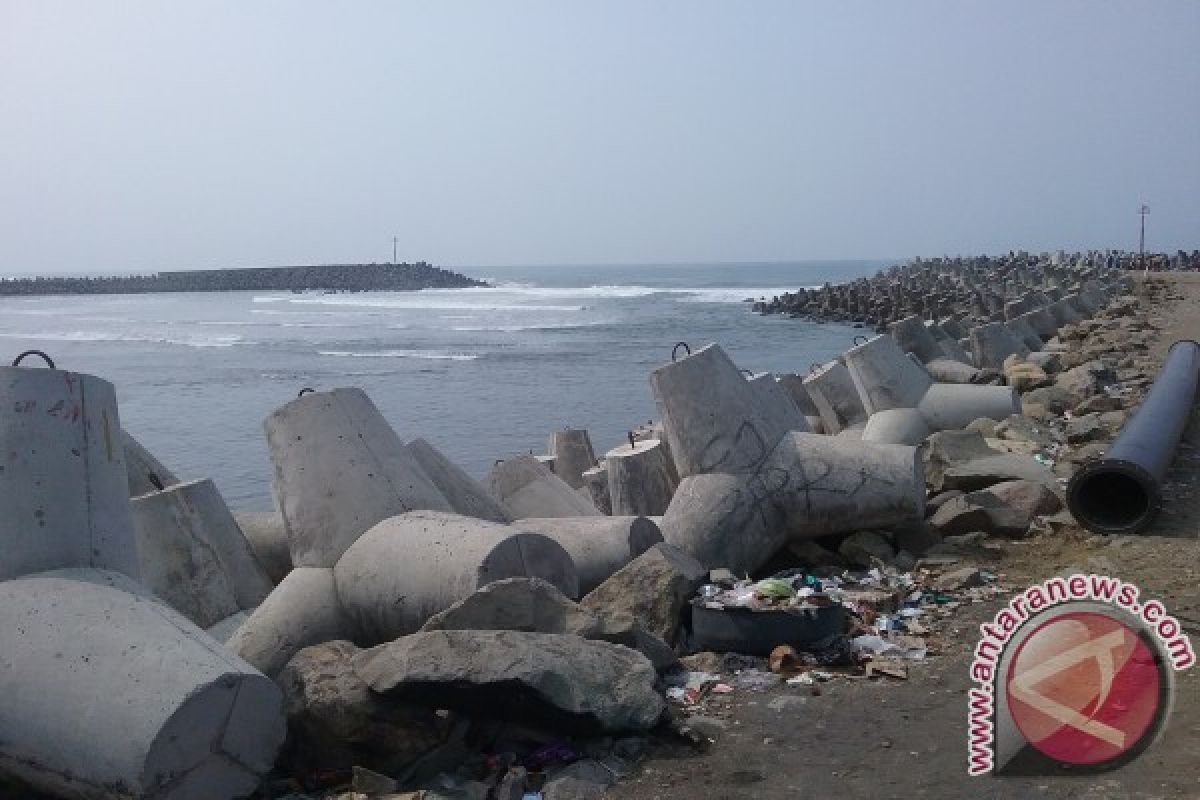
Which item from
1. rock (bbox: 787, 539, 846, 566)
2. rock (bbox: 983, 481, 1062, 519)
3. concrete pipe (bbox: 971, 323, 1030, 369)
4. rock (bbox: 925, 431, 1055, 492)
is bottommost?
rock (bbox: 787, 539, 846, 566)

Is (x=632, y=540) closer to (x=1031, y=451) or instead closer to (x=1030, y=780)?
(x=1030, y=780)

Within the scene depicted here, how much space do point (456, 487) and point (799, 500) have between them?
6.89ft

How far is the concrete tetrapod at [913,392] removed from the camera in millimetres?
10430

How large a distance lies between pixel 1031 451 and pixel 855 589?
4169mm

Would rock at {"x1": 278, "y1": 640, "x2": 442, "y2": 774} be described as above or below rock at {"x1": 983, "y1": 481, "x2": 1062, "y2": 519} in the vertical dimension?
below

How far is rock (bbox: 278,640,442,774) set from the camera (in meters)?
4.25

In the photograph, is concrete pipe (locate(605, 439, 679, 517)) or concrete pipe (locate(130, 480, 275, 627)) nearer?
concrete pipe (locate(130, 480, 275, 627))

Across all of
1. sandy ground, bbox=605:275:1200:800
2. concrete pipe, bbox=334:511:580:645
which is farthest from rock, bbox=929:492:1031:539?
concrete pipe, bbox=334:511:580:645

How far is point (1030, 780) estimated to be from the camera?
12.6 feet

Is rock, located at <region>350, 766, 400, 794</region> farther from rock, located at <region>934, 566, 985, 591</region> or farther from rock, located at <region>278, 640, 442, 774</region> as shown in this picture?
rock, located at <region>934, 566, 985, 591</region>

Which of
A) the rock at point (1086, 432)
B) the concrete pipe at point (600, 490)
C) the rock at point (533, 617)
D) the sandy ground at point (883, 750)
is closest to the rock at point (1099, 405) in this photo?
the rock at point (1086, 432)

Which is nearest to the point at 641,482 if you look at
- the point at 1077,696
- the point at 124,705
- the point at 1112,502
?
the point at 1112,502

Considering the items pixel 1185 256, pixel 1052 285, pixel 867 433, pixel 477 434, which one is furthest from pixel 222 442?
pixel 1185 256

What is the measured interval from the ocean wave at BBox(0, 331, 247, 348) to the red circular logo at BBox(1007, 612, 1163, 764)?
110 ft
